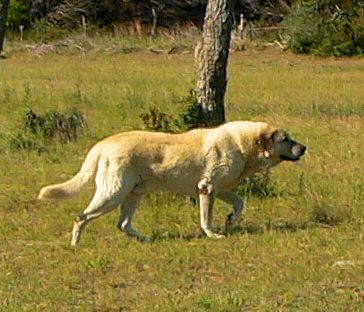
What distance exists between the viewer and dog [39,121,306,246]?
393 inches

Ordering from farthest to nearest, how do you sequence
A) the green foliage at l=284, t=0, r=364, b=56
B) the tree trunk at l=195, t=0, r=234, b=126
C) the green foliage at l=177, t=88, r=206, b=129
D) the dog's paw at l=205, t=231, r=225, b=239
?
the green foliage at l=284, t=0, r=364, b=56, the green foliage at l=177, t=88, r=206, b=129, the tree trunk at l=195, t=0, r=234, b=126, the dog's paw at l=205, t=231, r=225, b=239

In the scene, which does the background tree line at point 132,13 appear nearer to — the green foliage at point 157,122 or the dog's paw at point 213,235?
the green foliage at point 157,122

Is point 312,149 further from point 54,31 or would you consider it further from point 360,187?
point 54,31

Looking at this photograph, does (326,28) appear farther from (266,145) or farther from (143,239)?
(143,239)

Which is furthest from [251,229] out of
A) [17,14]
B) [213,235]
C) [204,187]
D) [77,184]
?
[17,14]

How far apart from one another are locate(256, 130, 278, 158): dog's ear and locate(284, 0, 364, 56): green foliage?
2658 cm

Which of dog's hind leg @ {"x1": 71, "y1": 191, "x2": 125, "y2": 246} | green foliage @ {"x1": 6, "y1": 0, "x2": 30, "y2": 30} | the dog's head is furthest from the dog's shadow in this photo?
green foliage @ {"x1": 6, "y1": 0, "x2": 30, "y2": 30}

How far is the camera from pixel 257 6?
52.3 meters

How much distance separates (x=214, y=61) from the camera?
41.7 ft

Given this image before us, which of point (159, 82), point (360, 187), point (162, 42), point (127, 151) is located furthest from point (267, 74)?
point (127, 151)

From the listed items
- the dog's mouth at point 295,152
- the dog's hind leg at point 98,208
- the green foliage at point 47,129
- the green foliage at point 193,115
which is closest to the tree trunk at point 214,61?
the green foliage at point 193,115

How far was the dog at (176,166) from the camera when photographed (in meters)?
9.98

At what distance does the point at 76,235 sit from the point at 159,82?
17296 millimetres

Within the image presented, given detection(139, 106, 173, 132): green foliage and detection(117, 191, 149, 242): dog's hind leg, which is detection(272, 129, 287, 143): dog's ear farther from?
detection(139, 106, 173, 132): green foliage
